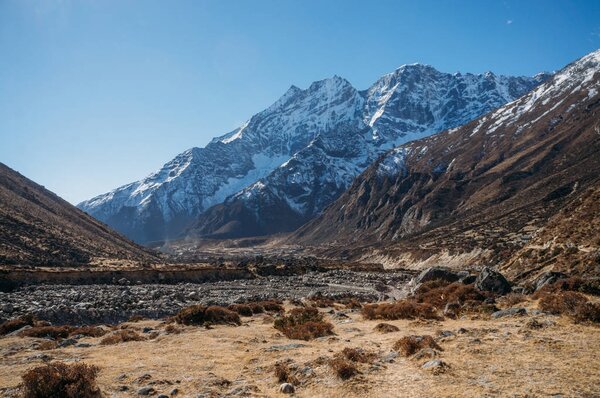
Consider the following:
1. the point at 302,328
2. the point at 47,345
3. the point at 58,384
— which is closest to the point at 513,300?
the point at 302,328

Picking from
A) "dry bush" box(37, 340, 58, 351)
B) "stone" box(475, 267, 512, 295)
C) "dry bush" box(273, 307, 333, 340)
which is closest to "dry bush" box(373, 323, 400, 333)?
"dry bush" box(273, 307, 333, 340)

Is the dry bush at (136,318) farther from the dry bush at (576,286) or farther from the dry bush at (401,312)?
the dry bush at (576,286)

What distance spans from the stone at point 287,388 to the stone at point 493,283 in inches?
848

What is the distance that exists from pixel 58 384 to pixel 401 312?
20173mm

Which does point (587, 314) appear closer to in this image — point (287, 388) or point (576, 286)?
point (576, 286)

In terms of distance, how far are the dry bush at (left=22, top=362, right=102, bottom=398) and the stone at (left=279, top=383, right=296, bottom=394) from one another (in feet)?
17.9

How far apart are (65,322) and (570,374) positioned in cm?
2837

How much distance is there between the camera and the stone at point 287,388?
43.6ft

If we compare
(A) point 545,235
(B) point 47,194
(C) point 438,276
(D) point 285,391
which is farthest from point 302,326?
(B) point 47,194

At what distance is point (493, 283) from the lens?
30.7m

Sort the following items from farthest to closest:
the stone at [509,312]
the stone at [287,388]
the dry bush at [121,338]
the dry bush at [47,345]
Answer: the stone at [509,312] → the dry bush at [121,338] → the dry bush at [47,345] → the stone at [287,388]

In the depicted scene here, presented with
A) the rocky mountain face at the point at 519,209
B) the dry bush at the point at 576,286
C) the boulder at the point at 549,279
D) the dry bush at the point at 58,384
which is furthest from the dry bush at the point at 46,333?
the rocky mountain face at the point at 519,209

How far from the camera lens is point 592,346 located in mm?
14633

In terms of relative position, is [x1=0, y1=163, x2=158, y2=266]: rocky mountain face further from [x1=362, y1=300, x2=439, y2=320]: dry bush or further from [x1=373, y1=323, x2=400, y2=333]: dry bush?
[x1=373, y1=323, x2=400, y2=333]: dry bush
